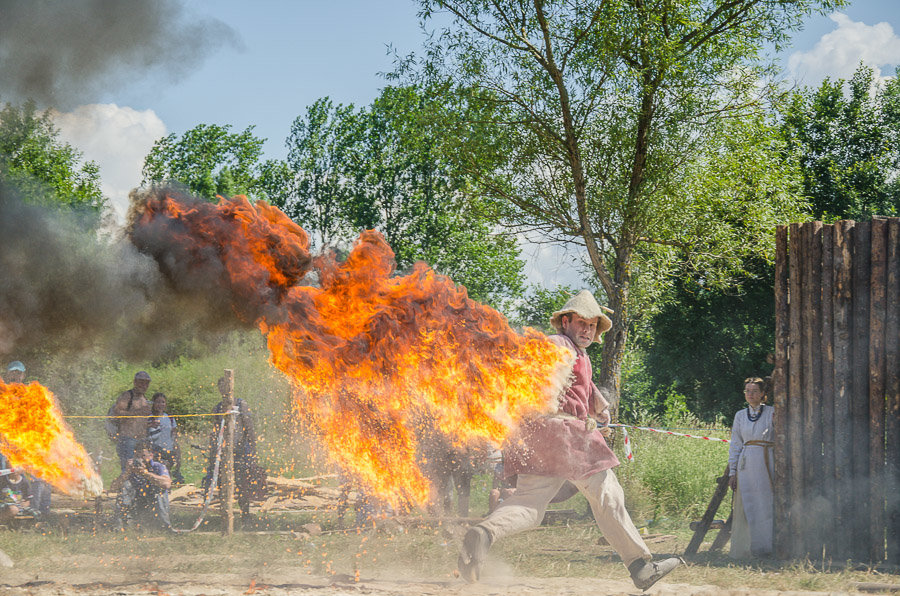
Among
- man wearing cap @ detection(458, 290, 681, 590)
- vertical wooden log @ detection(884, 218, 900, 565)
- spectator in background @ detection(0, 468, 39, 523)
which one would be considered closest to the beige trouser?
man wearing cap @ detection(458, 290, 681, 590)

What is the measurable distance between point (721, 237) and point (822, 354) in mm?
4991

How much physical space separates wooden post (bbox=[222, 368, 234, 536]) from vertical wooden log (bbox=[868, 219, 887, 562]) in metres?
6.86

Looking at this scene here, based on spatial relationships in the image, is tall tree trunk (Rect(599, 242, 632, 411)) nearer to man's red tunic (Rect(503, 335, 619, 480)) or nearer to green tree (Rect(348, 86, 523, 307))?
man's red tunic (Rect(503, 335, 619, 480))

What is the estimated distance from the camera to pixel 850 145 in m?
26.9

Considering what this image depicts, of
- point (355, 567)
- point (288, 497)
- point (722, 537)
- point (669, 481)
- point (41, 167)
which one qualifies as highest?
point (41, 167)

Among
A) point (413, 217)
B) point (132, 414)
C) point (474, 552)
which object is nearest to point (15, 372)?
point (132, 414)

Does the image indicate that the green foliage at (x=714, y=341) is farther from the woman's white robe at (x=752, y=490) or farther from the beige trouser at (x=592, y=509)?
the beige trouser at (x=592, y=509)

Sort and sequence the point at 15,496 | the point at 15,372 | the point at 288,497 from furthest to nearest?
the point at 288,497
the point at 15,496
the point at 15,372

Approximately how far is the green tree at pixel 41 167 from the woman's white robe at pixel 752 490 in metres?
6.71

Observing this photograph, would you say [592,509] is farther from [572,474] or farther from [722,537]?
[722,537]

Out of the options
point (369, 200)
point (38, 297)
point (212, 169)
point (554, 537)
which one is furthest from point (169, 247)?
point (212, 169)

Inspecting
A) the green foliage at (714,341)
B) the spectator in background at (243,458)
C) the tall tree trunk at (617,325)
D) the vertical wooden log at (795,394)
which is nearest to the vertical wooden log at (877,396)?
the vertical wooden log at (795,394)

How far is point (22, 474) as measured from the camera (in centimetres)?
1050

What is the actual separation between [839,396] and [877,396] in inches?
12.7
